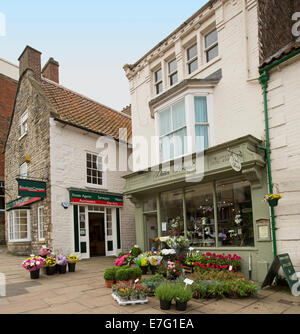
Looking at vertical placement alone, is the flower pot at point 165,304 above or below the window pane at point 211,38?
below

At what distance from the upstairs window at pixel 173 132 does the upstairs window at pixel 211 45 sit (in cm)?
199

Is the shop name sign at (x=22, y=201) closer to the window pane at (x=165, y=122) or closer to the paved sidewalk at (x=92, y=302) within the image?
the paved sidewalk at (x=92, y=302)

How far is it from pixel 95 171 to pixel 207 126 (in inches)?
313

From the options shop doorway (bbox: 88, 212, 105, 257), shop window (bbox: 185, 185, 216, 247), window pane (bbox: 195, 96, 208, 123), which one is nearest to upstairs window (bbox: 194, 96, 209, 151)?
window pane (bbox: 195, 96, 208, 123)

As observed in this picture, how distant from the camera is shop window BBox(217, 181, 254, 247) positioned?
877 cm

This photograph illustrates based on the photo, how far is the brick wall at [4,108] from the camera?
860 inches

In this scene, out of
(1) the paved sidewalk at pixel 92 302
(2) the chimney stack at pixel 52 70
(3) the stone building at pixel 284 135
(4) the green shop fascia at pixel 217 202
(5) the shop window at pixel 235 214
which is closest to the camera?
(1) the paved sidewalk at pixel 92 302

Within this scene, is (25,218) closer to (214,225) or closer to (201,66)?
(214,225)

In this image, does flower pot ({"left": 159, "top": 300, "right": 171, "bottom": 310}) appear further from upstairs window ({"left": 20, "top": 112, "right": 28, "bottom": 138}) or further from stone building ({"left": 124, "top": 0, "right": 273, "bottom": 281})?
upstairs window ({"left": 20, "top": 112, "right": 28, "bottom": 138})

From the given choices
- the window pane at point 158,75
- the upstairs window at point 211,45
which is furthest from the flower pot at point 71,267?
the upstairs window at point 211,45

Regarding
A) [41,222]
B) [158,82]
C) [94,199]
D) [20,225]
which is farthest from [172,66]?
[20,225]

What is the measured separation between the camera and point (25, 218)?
53.5 feet

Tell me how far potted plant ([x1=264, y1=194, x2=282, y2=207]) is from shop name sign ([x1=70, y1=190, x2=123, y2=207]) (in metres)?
9.45

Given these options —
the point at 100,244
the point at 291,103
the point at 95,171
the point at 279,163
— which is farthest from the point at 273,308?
the point at 100,244
